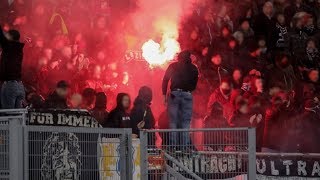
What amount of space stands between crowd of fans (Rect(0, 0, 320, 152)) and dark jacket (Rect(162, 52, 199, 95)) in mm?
388

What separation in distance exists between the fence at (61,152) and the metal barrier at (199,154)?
0.49 metres

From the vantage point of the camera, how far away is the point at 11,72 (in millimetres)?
11391

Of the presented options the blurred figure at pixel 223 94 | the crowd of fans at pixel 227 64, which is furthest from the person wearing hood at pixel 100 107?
the blurred figure at pixel 223 94

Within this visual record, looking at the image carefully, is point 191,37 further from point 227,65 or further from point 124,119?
point 124,119

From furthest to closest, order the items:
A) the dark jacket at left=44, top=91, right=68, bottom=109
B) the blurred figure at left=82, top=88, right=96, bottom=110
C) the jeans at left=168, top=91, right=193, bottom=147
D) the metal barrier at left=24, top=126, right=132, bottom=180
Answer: the blurred figure at left=82, top=88, right=96, bottom=110
the jeans at left=168, top=91, right=193, bottom=147
the dark jacket at left=44, top=91, right=68, bottom=109
the metal barrier at left=24, top=126, right=132, bottom=180

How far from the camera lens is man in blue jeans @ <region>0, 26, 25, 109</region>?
11.3 m

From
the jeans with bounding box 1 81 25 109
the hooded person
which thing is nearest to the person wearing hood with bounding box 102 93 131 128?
the jeans with bounding box 1 81 25 109

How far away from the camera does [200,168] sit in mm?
9227

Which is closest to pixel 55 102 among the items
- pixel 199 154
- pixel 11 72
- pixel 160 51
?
pixel 11 72

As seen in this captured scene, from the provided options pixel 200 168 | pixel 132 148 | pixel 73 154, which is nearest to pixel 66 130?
pixel 73 154

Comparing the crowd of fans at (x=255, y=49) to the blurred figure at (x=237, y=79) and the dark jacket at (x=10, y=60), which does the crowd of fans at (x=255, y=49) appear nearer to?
the blurred figure at (x=237, y=79)

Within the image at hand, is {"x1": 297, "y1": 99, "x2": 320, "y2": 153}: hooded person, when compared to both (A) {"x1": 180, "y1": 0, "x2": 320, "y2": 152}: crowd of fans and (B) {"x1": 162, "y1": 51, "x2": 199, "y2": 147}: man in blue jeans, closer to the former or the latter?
(A) {"x1": 180, "y1": 0, "x2": 320, "y2": 152}: crowd of fans

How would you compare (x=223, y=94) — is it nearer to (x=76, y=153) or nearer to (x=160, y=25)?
(x=160, y=25)

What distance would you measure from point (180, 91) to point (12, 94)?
2698 millimetres
